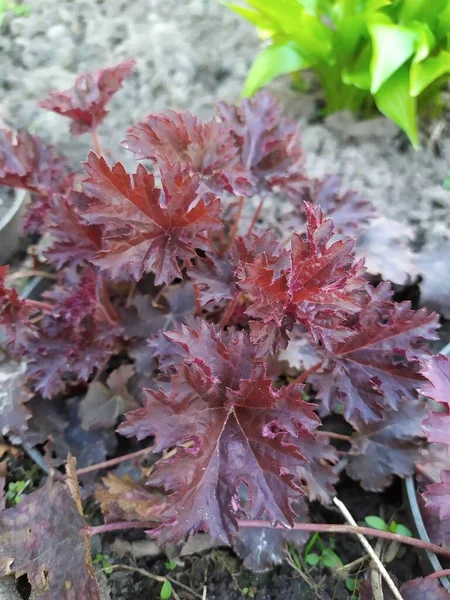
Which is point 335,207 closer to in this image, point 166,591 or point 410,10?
point 410,10

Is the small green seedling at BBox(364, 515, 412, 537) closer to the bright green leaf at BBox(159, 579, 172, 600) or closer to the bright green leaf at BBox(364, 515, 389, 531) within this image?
the bright green leaf at BBox(364, 515, 389, 531)

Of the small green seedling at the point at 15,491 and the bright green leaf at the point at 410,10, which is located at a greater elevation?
the bright green leaf at the point at 410,10

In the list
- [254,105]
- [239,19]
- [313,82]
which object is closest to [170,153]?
[254,105]

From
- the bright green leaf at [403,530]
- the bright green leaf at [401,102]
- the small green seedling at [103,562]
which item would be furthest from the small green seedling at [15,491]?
the bright green leaf at [401,102]

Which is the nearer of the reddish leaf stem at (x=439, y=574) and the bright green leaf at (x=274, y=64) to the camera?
the reddish leaf stem at (x=439, y=574)

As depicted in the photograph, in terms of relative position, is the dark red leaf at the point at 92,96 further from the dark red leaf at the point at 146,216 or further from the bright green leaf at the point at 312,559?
the bright green leaf at the point at 312,559

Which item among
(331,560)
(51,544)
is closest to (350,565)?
(331,560)

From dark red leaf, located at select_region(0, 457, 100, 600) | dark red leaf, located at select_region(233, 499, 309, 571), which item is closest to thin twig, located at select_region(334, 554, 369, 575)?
dark red leaf, located at select_region(233, 499, 309, 571)

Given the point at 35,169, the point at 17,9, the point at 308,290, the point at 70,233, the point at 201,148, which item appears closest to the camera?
the point at 308,290
